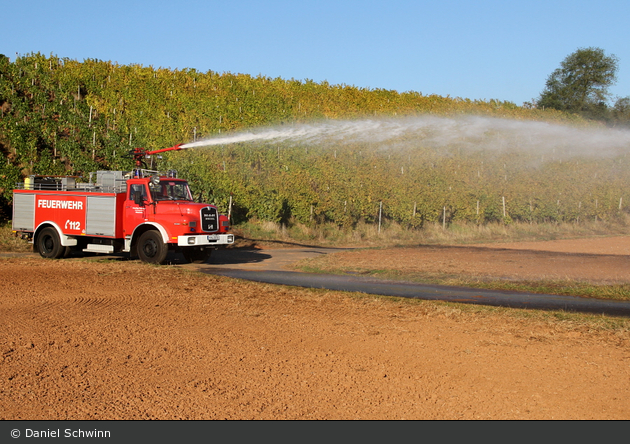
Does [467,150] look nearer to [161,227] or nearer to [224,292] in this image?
[161,227]

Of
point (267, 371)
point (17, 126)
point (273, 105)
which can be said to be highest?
point (273, 105)

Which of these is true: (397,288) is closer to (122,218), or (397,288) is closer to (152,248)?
(152,248)

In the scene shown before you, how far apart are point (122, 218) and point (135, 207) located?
73cm

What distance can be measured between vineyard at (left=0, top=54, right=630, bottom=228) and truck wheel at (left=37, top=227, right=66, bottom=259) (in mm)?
10009

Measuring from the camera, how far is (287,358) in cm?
906

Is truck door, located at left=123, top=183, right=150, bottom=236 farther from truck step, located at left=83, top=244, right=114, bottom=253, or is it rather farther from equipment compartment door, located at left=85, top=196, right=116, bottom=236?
truck step, located at left=83, top=244, right=114, bottom=253

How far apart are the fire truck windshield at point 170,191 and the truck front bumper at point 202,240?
1920 mm

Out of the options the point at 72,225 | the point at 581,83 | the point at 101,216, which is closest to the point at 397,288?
the point at 101,216

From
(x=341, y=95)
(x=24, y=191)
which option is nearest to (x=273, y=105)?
(x=341, y=95)

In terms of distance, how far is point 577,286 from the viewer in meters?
17.2

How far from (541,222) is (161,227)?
35.0 m

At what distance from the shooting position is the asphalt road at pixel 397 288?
14.3m

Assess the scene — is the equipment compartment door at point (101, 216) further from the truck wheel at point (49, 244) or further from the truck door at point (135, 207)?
the truck wheel at point (49, 244)

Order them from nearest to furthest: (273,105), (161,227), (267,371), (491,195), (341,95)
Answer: (267,371) → (161,227) → (491,195) → (273,105) → (341,95)
